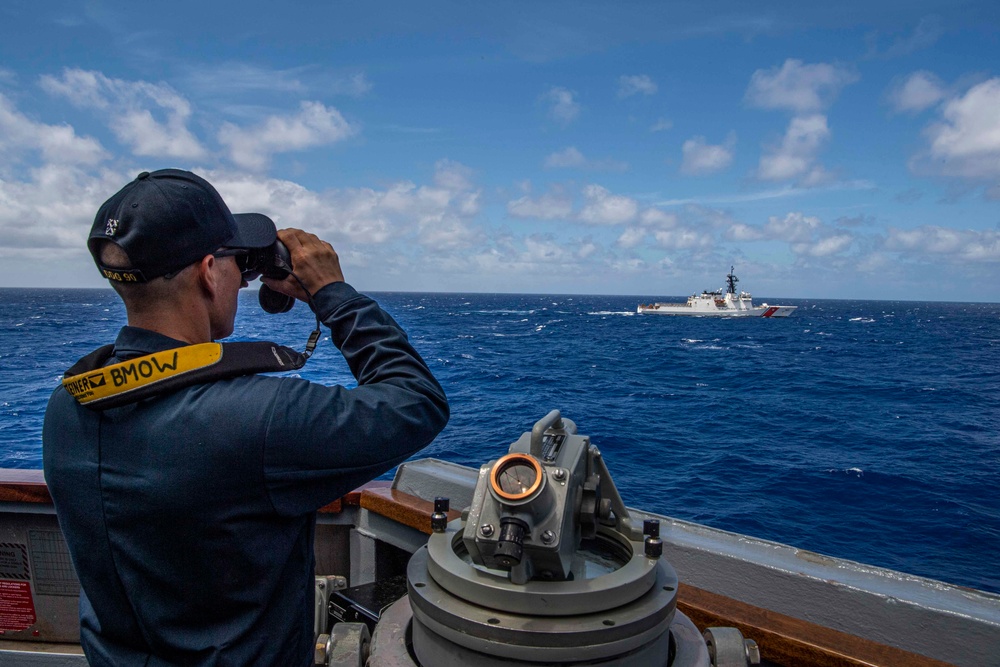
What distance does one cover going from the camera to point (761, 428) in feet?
61.2

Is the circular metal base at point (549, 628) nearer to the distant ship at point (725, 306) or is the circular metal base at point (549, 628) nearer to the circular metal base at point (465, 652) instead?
the circular metal base at point (465, 652)

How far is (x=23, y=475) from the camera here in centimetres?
282

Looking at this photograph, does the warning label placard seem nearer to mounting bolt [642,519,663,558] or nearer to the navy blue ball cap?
the navy blue ball cap

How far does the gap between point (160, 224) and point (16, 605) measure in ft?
8.27

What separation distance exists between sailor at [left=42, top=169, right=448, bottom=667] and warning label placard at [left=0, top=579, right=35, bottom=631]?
1961 mm

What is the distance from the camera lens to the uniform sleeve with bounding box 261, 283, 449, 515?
110cm

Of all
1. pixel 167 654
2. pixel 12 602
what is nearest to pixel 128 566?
pixel 167 654

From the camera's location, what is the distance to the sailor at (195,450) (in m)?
1.10

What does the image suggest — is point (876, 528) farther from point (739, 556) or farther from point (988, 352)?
point (988, 352)

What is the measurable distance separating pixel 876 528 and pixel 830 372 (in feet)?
72.5

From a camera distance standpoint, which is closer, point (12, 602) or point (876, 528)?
point (12, 602)

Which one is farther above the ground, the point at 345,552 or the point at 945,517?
the point at 345,552

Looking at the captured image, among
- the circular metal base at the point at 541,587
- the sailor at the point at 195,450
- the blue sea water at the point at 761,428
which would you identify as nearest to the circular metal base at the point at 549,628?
the circular metal base at the point at 541,587

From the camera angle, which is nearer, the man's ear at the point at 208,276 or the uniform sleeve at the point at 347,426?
the uniform sleeve at the point at 347,426
